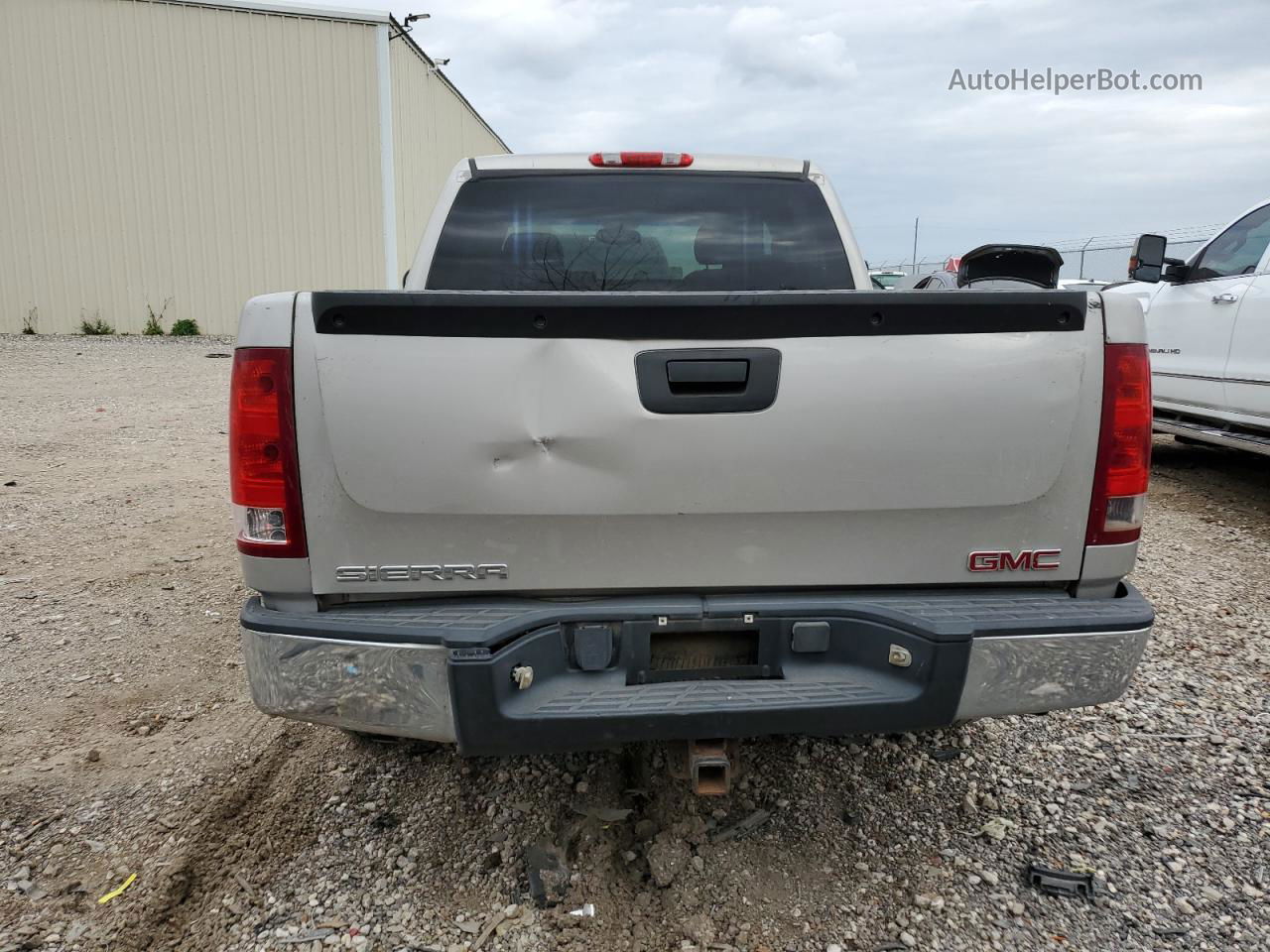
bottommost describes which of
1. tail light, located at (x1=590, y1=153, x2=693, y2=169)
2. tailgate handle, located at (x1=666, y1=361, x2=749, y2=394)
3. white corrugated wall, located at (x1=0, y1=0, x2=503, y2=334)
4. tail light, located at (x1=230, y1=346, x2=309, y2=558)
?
tail light, located at (x1=230, y1=346, x2=309, y2=558)

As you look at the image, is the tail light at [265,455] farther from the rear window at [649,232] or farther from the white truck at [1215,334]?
the white truck at [1215,334]

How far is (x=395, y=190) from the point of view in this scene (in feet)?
60.2

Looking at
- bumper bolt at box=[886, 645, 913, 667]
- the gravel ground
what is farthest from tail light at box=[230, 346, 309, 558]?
bumper bolt at box=[886, 645, 913, 667]

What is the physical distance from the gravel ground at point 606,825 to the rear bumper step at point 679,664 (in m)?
0.56

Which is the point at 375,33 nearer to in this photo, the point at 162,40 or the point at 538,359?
the point at 162,40

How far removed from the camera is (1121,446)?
7.16 feet

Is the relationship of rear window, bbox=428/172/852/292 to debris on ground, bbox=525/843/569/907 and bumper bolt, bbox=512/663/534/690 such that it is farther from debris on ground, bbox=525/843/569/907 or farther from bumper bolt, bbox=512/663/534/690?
debris on ground, bbox=525/843/569/907

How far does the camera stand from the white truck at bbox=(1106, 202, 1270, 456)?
5672 millimetres

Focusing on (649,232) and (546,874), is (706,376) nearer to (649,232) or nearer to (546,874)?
(546,874)

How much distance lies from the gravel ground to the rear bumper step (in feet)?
1.83

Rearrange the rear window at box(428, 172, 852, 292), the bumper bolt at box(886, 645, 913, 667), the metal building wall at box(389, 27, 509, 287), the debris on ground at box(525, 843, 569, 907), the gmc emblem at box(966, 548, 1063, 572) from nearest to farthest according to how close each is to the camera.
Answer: the bumper bolt at box(886, 645, 913, 667)
the gmc emblem at box(966, 548, 1063, 572)
the debris on ground at box(525, 843, 569, 907)
the rear window at box(428, 172, 852, 292)
the metal building wall at box(389, 27, 509, 287)

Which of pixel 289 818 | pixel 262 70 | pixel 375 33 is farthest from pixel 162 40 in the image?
pixel 289 818

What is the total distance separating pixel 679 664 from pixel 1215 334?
224 inches

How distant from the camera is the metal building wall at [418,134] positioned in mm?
18672
